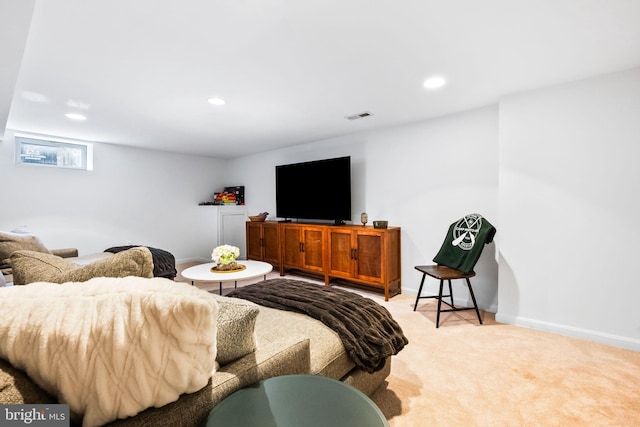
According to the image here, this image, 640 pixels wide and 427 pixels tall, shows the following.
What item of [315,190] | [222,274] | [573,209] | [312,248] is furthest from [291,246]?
[573,209]

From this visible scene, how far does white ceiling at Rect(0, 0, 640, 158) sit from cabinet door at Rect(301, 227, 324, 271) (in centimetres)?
175

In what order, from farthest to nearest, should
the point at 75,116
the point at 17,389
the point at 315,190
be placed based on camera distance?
the point at 315,190, the point at 75,116, the point at 17,389

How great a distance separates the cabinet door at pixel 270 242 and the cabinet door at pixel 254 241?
4.2 inches

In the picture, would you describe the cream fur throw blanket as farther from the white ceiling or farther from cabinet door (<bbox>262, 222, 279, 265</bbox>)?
cabinet door (<bbox>262, 222, 279, 265</bbox>)

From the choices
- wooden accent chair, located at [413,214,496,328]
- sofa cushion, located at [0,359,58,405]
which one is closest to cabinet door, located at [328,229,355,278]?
wooden accent chair, located at [413,214,496,328]

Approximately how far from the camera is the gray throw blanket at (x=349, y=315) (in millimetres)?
1534

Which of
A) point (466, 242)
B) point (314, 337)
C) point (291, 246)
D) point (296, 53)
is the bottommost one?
point (314, 337)

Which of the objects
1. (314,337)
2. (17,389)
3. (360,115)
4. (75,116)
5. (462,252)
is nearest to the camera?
(17,389)

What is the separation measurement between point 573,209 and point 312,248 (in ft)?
9.81

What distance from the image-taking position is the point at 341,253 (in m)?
4.01

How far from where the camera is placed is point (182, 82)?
2416mm

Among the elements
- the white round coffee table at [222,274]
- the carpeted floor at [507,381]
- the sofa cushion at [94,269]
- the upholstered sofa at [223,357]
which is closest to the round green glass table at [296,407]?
the upholstered sofa at [223,357]

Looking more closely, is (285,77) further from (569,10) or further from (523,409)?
(523,409)

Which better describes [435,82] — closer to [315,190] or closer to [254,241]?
[315,190]
